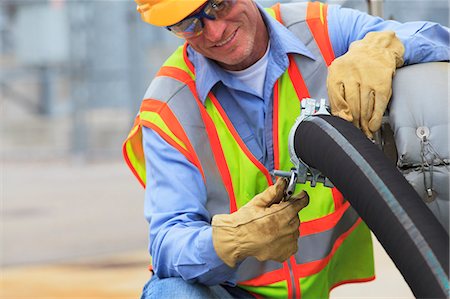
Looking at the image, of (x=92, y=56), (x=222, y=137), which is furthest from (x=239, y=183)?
(x=92, y=56)

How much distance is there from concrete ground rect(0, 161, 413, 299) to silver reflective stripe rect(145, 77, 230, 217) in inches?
76.9

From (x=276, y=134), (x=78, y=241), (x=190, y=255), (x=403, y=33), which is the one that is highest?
(x=403, y=33)

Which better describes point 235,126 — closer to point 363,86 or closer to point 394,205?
point 363,86

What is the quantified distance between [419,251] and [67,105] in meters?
14.0

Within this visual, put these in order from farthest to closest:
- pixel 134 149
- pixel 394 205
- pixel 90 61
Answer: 1. pixel 90 61
2. pixel 134 149
3. pixel 394 205

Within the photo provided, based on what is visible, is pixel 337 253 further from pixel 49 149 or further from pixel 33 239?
pixel 49 149

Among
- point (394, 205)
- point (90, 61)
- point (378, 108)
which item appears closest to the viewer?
point (394, 205)

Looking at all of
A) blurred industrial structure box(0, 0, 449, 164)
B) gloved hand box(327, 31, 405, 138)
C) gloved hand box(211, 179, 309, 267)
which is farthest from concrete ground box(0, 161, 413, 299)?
gloved hand box(327, 31, 405, 138)

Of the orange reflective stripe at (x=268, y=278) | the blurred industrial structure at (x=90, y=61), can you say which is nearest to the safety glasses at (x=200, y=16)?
the orange reflective stripe at (x=268, y=278)

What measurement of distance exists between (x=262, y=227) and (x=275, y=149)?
0.35 m

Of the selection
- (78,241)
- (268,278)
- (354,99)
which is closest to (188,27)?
(354,99)

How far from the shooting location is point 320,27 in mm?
2523

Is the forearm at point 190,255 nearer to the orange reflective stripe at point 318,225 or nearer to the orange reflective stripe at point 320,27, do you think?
the orange reflective stripe at point 318,225

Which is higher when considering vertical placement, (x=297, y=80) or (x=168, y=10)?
(x=168, y=10)
